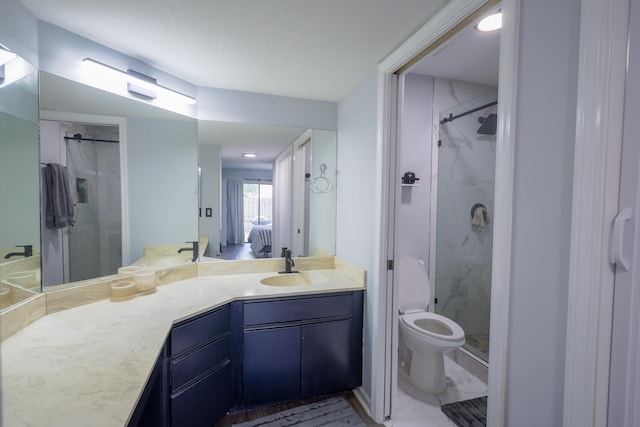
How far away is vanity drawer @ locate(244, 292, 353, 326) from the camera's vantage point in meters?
1.88

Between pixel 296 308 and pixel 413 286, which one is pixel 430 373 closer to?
pixel 413 286

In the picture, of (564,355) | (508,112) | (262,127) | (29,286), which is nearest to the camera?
(564,355)

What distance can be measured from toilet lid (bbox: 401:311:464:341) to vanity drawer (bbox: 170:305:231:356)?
1261mm

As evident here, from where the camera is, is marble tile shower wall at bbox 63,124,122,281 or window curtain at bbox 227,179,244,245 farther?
window curtain at bbox 227,179,244,245

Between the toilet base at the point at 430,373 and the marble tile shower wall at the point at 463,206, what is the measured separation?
1.69ft

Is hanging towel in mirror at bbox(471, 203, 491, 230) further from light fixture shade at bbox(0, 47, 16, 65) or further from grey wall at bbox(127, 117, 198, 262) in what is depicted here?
A: light fixture shade at bbox(0, 47, 16, 65)

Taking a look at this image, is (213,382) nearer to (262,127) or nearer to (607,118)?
(262,127)

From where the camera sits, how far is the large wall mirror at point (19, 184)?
1280 mm

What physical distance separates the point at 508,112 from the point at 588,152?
0.94 ft

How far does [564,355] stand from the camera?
2.89ft

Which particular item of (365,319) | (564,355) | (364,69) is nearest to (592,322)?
(564,355)

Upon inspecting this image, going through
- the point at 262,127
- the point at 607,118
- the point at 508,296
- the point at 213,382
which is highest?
the point at 262,127

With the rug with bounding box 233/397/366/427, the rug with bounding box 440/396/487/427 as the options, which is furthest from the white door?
the rug with bounding box 233/397/366/427

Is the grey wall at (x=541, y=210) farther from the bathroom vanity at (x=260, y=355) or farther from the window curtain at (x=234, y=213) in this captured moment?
the window curtain at (x=234, y=213)
